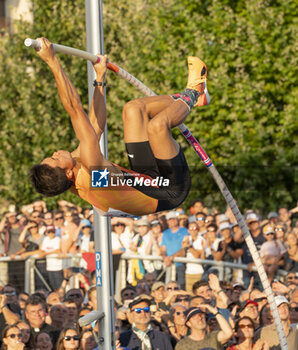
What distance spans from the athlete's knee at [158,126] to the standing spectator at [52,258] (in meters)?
7.23

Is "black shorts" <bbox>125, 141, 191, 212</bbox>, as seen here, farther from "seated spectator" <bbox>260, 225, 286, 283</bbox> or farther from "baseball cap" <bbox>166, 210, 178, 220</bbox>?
"baseball cap" <bbox>166, 210, 178, 220</bbox>

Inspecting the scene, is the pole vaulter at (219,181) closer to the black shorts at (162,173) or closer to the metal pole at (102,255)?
the metal pole at (102,255)

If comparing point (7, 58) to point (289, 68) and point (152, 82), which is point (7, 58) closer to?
point (152, 82)

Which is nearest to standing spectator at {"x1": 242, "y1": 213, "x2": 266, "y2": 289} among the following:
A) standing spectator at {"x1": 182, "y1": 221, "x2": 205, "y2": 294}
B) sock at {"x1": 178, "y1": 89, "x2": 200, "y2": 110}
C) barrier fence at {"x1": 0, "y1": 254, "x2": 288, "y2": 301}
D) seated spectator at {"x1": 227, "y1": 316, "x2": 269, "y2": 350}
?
standing spectator at {"x1": 182, "y1": 221, "x2": 205, "y2": 294}

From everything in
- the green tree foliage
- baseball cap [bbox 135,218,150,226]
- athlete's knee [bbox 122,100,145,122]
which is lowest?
baseball cap [bbox 135,218,150,226]

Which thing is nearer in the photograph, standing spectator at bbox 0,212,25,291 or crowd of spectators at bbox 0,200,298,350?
crowd of spectators at bbox 0,200,298,350

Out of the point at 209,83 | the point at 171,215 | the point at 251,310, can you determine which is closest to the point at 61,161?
the point at 251,310

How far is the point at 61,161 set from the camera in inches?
270

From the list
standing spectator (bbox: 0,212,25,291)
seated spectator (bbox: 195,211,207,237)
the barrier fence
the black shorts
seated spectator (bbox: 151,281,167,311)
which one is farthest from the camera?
standing spectator (bbox: 0,212,25,291)

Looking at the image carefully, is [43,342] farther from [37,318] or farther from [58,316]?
[58,316]

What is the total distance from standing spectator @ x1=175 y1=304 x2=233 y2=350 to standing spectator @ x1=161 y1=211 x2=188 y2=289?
299 centimetres

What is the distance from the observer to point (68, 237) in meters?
14.2

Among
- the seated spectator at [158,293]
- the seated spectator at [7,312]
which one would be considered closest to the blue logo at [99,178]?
the seated spectator at [7,312]

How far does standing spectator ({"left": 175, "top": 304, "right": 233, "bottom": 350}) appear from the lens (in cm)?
946
